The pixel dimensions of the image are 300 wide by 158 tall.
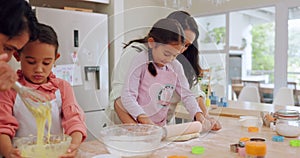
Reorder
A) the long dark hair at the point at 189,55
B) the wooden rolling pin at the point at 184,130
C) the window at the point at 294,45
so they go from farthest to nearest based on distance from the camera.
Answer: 1. the window at the point at 294,45
2. the long dark hair at the point at 189,55
3. the wooden rolling pin at the point at 184,130

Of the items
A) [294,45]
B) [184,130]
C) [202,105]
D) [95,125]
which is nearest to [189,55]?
[202,105]

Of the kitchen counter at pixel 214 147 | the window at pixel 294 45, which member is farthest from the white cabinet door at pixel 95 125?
the window at pixel 294 45

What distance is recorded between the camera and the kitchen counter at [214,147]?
2.70 ft

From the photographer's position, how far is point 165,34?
101 cm

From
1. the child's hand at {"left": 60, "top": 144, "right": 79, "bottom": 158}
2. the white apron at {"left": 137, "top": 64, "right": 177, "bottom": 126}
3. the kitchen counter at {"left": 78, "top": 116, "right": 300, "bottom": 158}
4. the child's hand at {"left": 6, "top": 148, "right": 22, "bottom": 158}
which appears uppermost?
the white apron at {"left": 137, "top": 64, "right": 177, "bottom": 126}

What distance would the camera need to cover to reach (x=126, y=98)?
106 centimetres

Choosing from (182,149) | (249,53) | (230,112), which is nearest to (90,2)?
(230,112)

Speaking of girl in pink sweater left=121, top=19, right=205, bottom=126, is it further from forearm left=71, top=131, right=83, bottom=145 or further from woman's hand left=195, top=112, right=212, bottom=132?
forearm left=71, top=131, right=83, bottom=145

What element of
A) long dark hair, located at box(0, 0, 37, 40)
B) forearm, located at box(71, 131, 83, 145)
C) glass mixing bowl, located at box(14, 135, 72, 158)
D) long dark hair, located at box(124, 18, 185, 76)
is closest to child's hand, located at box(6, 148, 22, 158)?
glass mixing bowl, located at box(14, 135, 72, 158)

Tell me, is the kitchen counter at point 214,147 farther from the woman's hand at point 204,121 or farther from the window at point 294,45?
A: the window at point 294,45

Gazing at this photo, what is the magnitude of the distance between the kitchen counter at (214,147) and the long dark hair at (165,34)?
298 millimetres

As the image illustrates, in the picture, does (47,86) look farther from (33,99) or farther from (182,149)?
(182,149)

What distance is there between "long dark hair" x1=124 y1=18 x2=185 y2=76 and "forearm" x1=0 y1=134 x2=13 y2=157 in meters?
Answer: 0.53

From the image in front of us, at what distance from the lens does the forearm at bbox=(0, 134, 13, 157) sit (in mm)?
723
